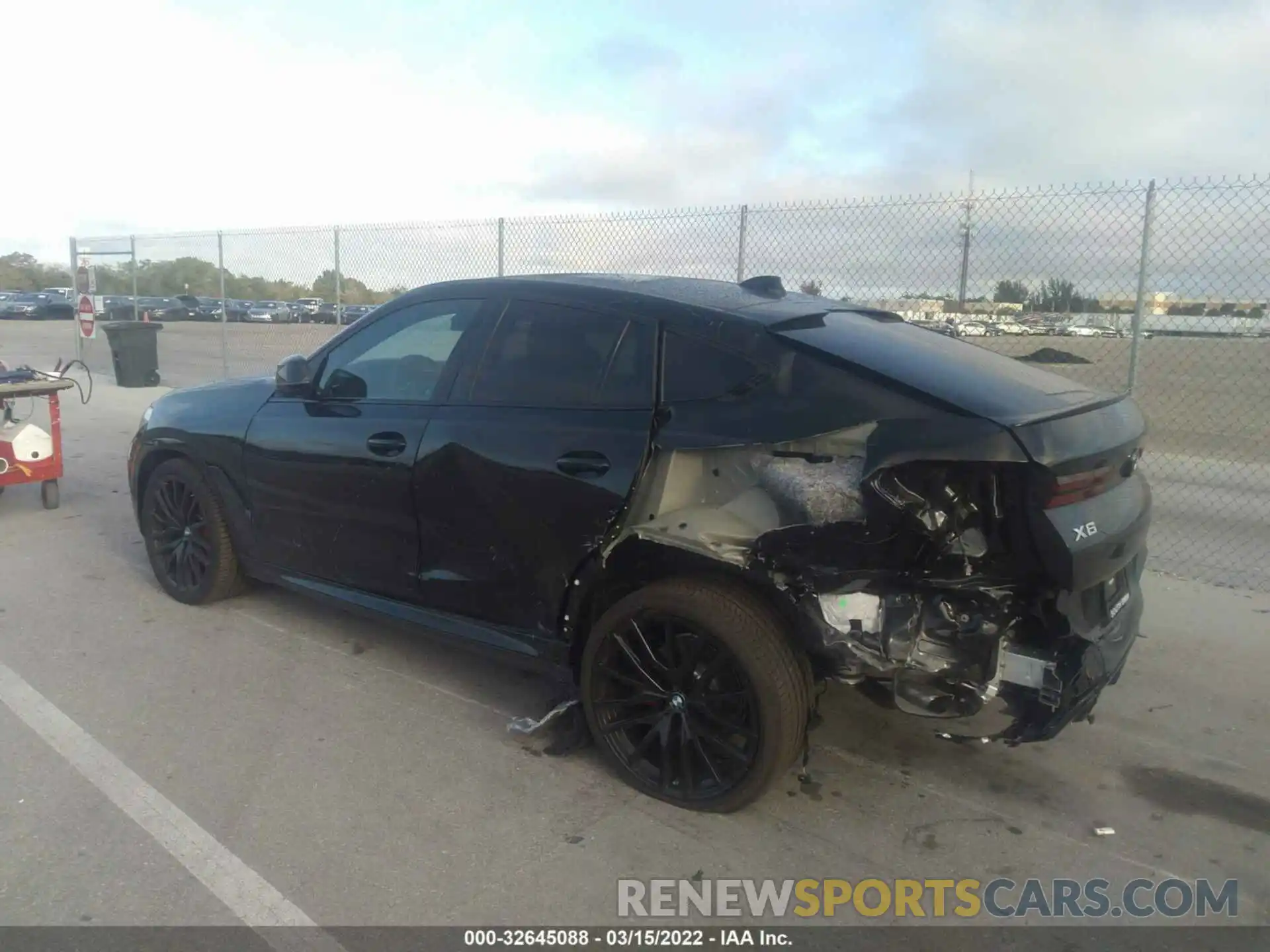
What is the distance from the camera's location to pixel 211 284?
1582cm

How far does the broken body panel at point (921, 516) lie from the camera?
3055 mm

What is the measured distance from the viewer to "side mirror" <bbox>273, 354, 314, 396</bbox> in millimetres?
4746

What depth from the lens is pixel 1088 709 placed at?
3.40 metres

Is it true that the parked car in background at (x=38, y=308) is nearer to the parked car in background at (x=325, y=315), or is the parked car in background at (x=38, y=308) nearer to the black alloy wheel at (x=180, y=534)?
the parked car in background at (x=325, y=315)

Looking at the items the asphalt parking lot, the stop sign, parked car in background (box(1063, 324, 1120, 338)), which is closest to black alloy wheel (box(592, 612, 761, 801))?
the asphalt parking lot

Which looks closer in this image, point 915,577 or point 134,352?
point 915,577

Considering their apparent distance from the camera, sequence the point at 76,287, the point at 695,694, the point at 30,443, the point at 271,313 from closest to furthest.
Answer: the point at 695,694, the point at 30,443, the point at 271,313, the point at 76,287

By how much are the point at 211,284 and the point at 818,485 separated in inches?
582

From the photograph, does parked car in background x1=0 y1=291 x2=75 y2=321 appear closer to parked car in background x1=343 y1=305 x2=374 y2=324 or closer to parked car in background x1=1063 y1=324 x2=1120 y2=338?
parked car in background x1=343 y1=305 x2=374 y2=324

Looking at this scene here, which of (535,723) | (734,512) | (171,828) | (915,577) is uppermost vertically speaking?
(734,512)

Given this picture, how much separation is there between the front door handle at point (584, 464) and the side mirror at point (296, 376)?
5.52ft

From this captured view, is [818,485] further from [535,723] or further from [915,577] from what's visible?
[535,723]

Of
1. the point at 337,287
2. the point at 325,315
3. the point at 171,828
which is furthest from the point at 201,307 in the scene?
the point at 171,828

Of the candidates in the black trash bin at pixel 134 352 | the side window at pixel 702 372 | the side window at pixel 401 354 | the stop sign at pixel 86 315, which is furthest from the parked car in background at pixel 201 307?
the side window at pixel 702 372
